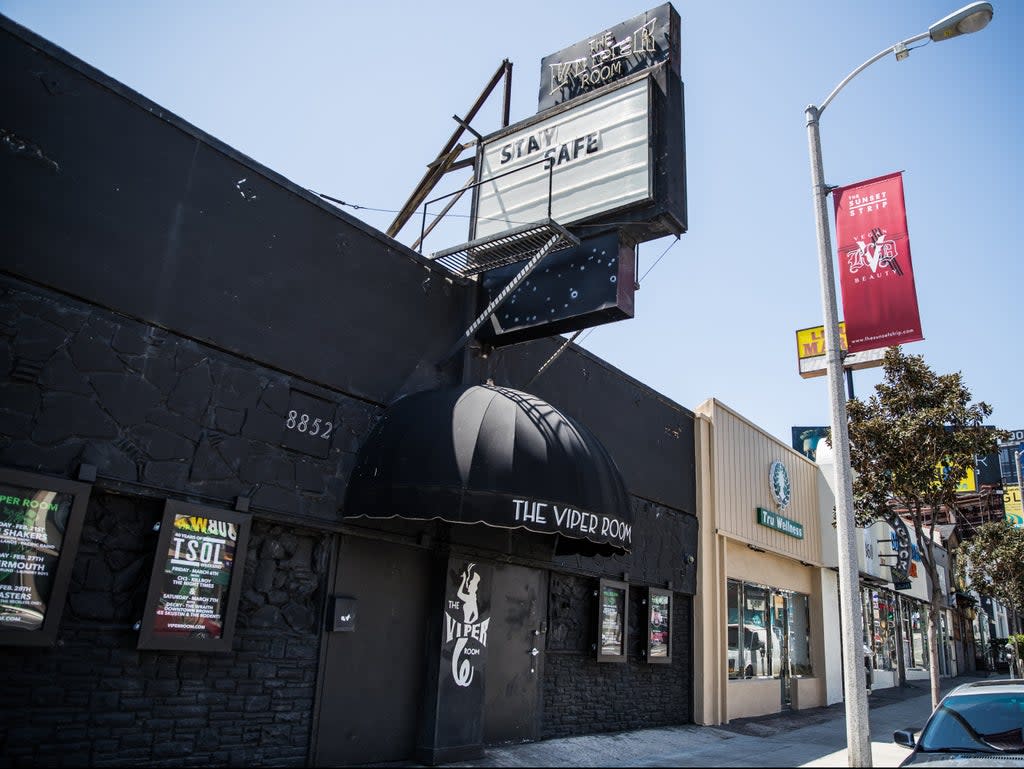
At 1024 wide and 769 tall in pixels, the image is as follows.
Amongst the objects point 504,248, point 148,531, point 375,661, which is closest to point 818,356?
point 504,248

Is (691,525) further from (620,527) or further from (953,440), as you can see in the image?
(620,527)

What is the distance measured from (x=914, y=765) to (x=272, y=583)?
641 centimetres

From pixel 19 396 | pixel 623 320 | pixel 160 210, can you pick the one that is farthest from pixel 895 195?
pixel 19 396

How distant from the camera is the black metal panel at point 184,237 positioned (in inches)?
272

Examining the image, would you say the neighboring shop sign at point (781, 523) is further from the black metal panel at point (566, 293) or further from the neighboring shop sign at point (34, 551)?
the neighboring shop sign at point (34, 551)

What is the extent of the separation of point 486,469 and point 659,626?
7.86 m

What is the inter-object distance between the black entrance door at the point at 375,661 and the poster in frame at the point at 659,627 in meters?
5.90

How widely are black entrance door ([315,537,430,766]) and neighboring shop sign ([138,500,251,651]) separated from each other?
144 centimetres

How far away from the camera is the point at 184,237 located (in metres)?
7.94

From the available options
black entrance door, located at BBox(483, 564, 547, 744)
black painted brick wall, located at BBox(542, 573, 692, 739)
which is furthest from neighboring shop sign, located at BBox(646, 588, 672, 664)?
black entrance door, located at BBox(483, 564, 547, 744)

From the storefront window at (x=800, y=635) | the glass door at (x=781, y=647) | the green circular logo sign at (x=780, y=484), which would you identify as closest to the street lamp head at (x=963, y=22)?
the green circular logo sign at (x=780, y=484)

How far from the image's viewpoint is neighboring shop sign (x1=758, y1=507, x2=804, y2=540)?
1867cm

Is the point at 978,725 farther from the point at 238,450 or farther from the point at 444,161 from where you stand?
the point at 444,161

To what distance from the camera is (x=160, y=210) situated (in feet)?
25.4
